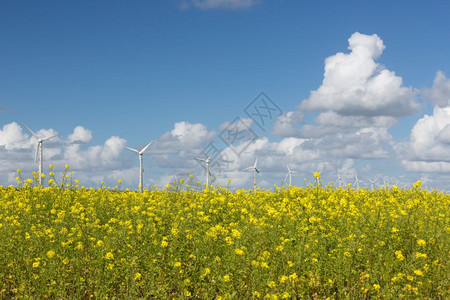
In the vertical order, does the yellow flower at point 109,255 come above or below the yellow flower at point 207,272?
above

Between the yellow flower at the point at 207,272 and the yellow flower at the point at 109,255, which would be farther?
the yellow flower at the point at 109,255

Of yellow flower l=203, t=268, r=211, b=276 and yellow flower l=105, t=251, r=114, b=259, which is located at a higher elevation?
yellow flower l=105, t=251, r=114, b=259

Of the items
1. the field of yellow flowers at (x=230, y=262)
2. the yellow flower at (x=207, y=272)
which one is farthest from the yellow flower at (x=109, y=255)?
the yellow flower at (x=207, y=272)

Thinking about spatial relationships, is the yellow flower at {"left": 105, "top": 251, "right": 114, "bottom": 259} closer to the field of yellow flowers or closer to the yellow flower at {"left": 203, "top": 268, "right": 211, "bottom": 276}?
the field of yellow flowers

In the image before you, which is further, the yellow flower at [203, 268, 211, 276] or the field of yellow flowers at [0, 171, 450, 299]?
the field of yellow flowers at [0, 171, 450, 299]

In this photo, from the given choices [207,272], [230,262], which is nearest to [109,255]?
[207,272]

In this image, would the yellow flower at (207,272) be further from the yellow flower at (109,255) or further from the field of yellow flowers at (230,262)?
the yellow flower at (109,255)

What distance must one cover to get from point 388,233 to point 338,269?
2010 millimetres

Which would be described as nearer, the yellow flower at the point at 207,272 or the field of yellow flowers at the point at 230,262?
the yellow flower at the point at 207,272

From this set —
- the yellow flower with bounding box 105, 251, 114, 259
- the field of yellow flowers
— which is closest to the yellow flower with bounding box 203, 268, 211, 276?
the field of yellow flowers

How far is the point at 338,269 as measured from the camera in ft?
26.1

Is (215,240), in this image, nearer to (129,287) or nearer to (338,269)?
(129,287)

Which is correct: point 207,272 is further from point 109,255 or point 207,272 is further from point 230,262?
point 109,255

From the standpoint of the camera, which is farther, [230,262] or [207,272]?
[230,262]
